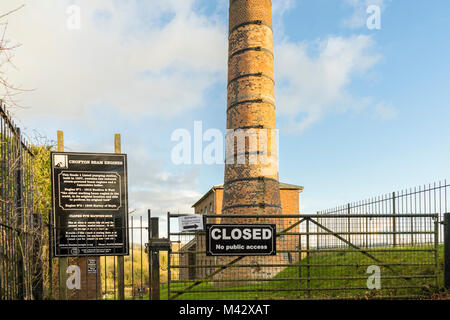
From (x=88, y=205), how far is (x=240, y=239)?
11.5ft

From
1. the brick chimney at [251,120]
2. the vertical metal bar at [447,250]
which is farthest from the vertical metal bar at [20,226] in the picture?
the brick chimney at [251,120]

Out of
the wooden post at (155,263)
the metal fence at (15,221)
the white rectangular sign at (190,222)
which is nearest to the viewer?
the metal fence at (15,221)

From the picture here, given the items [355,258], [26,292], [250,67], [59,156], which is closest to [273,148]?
[250,67]

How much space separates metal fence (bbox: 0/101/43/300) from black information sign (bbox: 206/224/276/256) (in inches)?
144

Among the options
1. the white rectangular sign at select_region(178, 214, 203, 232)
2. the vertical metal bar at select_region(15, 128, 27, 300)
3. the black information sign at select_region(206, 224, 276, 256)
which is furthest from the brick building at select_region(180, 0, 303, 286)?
the vertical metal bar at select_region(15, 128, 27, 300)

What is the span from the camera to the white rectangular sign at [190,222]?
9562 millimetres

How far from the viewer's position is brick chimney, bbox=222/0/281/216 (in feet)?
66.2

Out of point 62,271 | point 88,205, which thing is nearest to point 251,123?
point 88,205

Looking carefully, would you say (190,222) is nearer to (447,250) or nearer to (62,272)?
(62,272)

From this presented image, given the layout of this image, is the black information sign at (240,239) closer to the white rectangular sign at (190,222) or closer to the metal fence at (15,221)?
the white rectangular sign at (190,222)

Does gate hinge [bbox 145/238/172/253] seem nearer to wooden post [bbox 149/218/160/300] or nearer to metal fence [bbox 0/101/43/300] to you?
wooden post [bbox 149/218/160/300]

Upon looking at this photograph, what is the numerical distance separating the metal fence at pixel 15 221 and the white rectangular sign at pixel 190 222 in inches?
121

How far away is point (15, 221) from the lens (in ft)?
24.3
